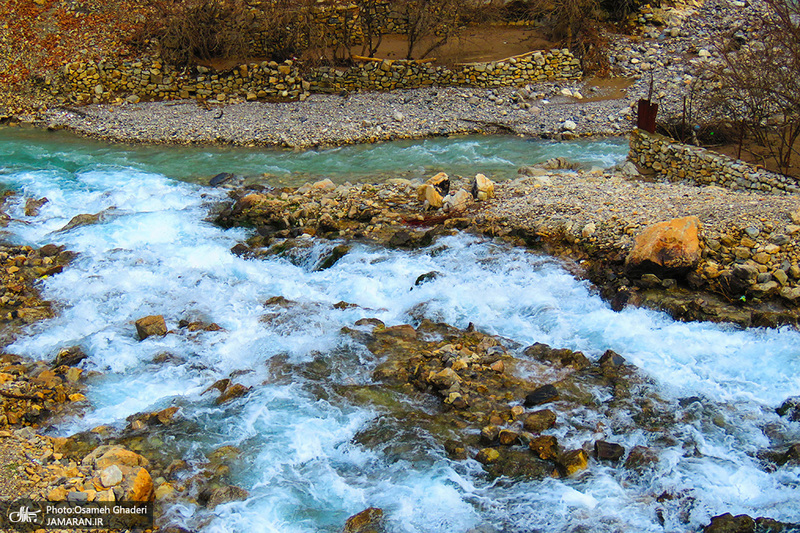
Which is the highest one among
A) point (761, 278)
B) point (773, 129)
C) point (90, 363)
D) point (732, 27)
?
point (732, 27)

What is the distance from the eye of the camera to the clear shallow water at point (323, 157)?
1438cm

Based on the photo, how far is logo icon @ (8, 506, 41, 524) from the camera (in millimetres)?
5211

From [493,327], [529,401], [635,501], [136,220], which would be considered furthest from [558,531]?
[136,220]

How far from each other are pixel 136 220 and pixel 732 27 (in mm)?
19489

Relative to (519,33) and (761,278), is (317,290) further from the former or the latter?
(519,33)

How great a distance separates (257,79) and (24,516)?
51.1ft

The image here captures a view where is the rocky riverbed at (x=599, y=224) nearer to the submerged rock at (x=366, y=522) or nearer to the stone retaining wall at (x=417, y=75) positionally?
the submerged rock at (x=366, y=522)

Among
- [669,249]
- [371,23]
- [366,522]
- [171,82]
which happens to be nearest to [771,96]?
[669,249]

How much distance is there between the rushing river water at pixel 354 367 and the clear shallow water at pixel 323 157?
7.79ft

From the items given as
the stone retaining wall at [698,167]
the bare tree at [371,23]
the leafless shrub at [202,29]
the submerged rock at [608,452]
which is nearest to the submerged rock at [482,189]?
the stone retaining wall at [698,167]

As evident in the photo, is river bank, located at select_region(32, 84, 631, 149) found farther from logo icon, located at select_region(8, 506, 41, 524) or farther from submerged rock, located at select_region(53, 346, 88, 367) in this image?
logo icon, located at select_region(8, 506, 41, 524)

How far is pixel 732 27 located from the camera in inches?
822

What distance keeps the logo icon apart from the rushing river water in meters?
1.10

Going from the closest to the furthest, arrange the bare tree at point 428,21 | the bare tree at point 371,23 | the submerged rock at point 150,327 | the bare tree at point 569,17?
the submerged rock at point 150,327, the bare tree at point 428,21, the bare tree at point 371,23, the bare tree at point 569,17
